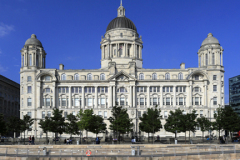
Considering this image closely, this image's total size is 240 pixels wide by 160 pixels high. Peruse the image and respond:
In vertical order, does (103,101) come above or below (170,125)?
above

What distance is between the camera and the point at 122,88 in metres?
89.2

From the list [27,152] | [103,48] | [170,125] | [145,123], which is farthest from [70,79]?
[27,152]

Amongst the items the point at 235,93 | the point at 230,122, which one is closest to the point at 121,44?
the point at 230,122

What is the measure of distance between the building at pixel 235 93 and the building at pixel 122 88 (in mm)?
54658

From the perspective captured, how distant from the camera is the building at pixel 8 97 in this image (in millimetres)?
100231

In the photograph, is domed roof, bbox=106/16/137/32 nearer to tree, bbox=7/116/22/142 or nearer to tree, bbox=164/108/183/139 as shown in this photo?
tree, bbox=164/108/183/139

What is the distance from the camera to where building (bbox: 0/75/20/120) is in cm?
10023

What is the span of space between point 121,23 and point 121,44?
8.46 m

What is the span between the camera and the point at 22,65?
9075cm

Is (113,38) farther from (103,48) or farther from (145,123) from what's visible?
(145,123)

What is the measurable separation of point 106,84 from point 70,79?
11438 millimetres

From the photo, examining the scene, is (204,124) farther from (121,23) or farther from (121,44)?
(121,23)

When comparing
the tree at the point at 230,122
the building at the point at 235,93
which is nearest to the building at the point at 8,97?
the tree at the point at 230,122

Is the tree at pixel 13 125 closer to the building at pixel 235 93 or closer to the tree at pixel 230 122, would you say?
the tree at pixel 230 122
